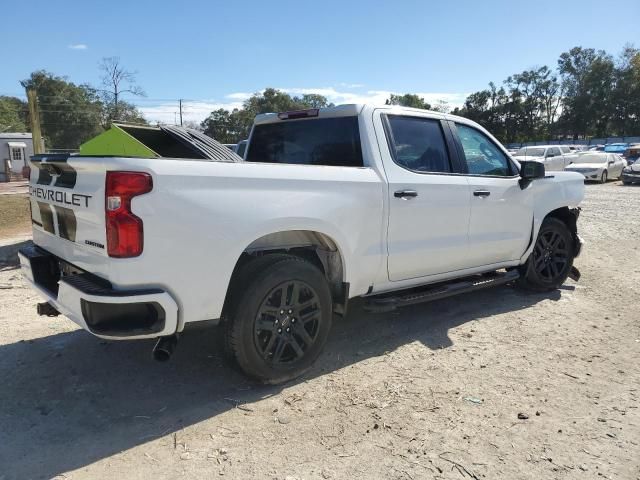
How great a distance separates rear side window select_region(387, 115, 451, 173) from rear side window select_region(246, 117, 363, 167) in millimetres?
342

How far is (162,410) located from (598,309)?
4.47m

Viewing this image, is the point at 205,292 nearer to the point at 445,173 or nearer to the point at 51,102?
the point at 445,173

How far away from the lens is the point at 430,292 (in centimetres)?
443

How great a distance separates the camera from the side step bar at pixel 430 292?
406 cm

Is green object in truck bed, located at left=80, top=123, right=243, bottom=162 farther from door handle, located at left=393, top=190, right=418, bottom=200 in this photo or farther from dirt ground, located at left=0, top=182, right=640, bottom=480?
dirt ground, located at left=0, top=182, right=640, bottom=480

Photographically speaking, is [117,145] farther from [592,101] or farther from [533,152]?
[592,101]

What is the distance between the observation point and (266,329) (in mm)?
3354

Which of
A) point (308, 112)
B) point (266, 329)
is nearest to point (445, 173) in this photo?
point (308, 112)

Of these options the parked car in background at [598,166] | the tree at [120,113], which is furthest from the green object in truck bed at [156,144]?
the tree at [120,113]

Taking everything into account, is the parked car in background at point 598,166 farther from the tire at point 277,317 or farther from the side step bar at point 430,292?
the tire at point 277,317

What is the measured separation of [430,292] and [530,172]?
1707mm

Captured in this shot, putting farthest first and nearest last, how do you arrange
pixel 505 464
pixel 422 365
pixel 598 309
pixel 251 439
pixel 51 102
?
pixel 51 102 < pixel 598 309 < pixel 422 365 < pixel 251 439 < pixel 505 464

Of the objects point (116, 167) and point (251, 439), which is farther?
point (251, 439)

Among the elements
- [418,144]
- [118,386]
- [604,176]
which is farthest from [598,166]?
[118,386]
